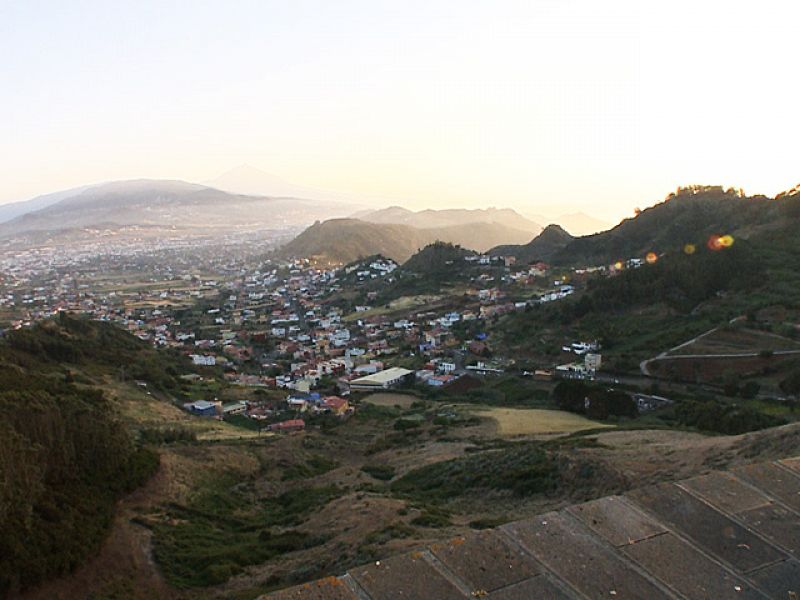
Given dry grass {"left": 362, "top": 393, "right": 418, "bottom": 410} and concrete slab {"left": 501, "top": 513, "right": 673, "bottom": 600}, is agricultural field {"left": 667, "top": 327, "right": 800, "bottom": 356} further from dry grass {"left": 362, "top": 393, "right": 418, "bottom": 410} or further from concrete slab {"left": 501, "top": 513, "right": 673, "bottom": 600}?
concrete slab {"left": 501, "top": 513, "right": 673, "bottom": 600}

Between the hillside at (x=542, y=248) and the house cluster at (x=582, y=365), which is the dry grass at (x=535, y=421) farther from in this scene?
the hillside at (x=542, y=248)

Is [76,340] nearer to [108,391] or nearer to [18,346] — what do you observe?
[18,346]

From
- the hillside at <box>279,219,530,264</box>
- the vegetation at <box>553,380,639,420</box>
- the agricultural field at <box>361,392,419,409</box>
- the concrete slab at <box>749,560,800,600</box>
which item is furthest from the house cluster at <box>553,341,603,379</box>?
the hillside at <box>279,219,530,264</box>

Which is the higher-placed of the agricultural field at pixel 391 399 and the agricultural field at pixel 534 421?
the agricultural field at pixel 534 421

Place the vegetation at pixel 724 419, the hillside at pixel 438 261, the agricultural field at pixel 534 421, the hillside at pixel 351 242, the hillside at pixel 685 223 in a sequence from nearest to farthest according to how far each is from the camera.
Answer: the vegetation at pixel 724 419
the agricultural field at pixel 534 421
the hillside at pixel 685 223
the hillside at pixel 438 261
the hillside at pixel 351 242

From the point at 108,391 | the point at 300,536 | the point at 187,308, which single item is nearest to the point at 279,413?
the point at 108,391

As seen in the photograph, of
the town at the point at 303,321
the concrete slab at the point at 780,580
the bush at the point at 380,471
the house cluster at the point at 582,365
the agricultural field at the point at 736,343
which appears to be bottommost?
the town at the point at 303,321

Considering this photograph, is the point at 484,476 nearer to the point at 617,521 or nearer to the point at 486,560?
the point at 617,521

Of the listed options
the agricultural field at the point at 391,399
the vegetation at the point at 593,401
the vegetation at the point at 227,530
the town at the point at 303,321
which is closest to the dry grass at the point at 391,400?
the agricultural field at the point at 391,399

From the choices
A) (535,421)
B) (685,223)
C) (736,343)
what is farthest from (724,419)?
(685,223)
